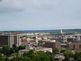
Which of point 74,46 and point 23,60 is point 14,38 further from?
point 23,60

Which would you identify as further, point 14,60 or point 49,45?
point 49,45

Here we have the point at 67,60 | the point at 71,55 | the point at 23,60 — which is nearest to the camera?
the point at 23,60

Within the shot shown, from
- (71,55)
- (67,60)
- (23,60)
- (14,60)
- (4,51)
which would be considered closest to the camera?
(23,60)

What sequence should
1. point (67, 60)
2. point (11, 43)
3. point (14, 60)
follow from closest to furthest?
1. point (14, 60)
2. point (67, 60)
3. point (11, 43)

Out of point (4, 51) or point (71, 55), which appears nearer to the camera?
point (71, 55)

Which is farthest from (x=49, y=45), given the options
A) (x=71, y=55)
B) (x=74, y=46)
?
(x=71, y=55)

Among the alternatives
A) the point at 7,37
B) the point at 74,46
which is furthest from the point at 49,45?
the point at 7,37

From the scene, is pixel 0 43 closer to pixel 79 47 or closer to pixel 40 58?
pixel 79 47

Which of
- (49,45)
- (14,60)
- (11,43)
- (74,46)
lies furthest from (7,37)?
(14,60)

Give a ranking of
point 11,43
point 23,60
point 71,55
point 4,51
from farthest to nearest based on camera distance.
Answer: point 11,43, point 4,51, point 71,55, point 23,60
